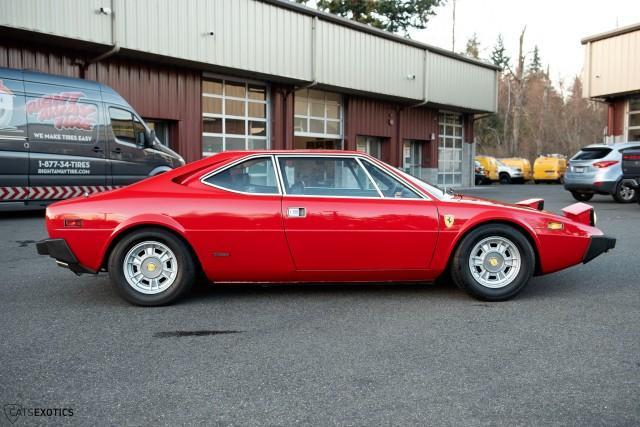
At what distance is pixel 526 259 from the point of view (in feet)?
15.7

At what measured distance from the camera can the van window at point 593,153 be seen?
14984 mm

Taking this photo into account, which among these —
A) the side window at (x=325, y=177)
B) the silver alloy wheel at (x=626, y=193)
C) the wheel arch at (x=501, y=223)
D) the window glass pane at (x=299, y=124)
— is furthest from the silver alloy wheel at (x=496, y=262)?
the window glass pane at (x=299, y=124)

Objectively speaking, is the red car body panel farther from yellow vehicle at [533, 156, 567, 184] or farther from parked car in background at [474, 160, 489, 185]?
yellow vehicle at [533, 156, 567, 184]

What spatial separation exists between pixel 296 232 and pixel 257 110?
14.2 metres

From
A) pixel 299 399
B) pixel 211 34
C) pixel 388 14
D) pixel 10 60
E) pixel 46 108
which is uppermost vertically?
pixel 388 14

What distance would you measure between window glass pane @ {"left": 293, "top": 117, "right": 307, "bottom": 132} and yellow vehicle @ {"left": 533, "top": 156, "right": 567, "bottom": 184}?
18550 millimetres

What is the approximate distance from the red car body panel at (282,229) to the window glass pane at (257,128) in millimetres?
13507

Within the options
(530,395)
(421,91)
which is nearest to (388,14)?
(421,91)

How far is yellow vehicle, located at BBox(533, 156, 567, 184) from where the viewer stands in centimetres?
3269

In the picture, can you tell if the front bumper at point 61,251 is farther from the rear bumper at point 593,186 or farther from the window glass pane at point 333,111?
the window glass pane at point 333,111

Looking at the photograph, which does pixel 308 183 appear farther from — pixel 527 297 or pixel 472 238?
pixel 527 297

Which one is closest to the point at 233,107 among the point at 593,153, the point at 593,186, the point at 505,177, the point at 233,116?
the point at 233,116

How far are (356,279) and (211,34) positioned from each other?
12.4m

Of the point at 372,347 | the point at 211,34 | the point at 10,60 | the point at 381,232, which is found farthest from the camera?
the point at 211,34
